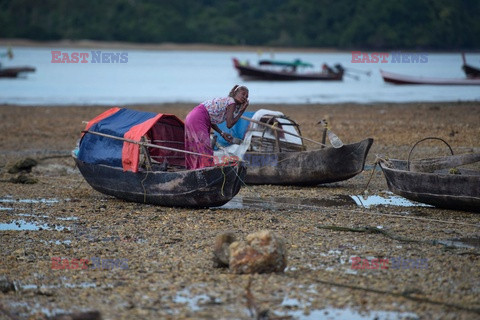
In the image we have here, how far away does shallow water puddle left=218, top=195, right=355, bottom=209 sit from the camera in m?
12.1

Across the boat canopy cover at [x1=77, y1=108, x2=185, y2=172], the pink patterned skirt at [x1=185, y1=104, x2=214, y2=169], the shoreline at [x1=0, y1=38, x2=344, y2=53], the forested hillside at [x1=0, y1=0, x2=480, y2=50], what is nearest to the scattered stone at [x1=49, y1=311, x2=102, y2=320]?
the boat canopy cover at [x1=77, y1=108, x2=185, y2=172]

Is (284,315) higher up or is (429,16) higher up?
(429,16)

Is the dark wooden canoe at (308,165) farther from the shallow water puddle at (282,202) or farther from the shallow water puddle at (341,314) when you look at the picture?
the shallow water puddle at (341,314)

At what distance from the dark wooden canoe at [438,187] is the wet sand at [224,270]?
0.18m

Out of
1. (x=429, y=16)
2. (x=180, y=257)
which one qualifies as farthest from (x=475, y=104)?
(x=429, y=16)

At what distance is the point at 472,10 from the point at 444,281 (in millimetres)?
105759

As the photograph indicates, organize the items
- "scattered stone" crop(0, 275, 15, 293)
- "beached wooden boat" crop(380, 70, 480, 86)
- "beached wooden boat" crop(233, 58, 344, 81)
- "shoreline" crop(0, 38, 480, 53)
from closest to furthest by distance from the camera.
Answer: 1. "scattered stone" crop(0, 275, 15, 293)
2. "beached wooden boat" crop(380, 70, 480, 86)
3. "beached wooden boat" crop(233, 58, 344, 81)
4. "shoreline" crop(0, 38, 480, 53)

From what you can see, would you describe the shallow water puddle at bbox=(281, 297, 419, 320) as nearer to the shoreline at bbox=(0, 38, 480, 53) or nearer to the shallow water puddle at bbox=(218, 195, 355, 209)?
the shallow water puddle at bbox=(218, 195, 355, 209)

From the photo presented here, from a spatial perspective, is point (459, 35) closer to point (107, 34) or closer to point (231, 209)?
point (107, 34)

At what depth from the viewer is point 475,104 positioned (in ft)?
95.6

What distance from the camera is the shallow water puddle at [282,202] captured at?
1210 cm

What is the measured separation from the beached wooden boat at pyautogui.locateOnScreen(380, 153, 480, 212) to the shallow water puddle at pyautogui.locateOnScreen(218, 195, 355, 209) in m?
0.92

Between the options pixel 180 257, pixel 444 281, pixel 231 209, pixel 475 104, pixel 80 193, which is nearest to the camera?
pixel 444 281

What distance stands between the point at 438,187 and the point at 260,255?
3950 mm
